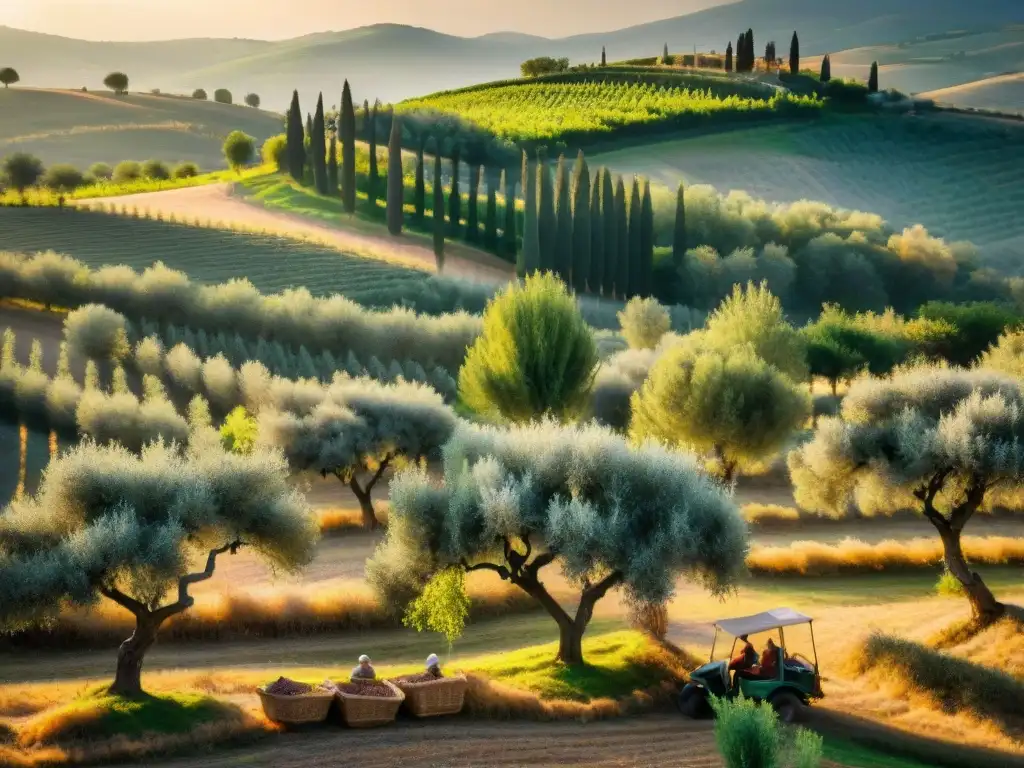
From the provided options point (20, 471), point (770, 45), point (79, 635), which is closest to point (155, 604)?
point (79, 635)

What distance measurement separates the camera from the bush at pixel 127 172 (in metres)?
138

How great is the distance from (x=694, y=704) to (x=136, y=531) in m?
12.1

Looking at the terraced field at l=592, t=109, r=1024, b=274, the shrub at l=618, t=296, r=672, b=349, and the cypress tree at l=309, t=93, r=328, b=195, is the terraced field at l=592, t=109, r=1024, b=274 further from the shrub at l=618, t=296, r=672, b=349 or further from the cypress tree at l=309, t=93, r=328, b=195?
the shrub at l=618, t=296, r=672, b=349

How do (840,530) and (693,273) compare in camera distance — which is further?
(693,273)

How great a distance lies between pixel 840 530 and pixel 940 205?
4528 inches

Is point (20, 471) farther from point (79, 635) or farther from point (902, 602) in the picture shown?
point (902, 602)

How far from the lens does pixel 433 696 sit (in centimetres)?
2958

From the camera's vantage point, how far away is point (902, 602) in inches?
1747

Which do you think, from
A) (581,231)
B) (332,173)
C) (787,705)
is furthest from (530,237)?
(787,705)

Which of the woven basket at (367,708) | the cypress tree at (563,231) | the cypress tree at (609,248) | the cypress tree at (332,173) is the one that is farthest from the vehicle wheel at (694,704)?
the cypress tree at (332,173)

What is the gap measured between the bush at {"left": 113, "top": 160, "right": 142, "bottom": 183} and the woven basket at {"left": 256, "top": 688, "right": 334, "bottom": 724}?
114 metres

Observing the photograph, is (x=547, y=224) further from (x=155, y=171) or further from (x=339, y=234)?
(x=155, y=171)

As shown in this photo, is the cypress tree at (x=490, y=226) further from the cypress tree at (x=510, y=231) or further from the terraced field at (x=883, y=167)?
the terraced field at (x=883, y=167)

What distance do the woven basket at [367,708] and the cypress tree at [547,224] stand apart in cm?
7549
